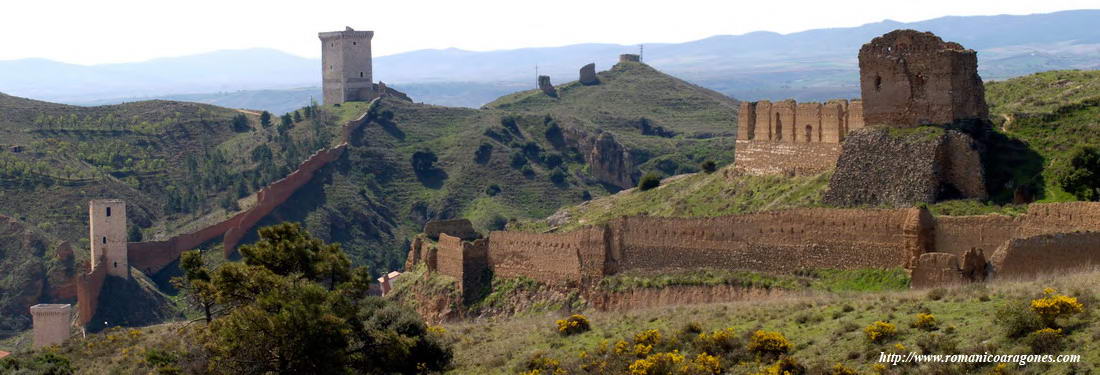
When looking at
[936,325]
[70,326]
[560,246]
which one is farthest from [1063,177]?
[70,326]

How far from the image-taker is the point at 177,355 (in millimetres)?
29719

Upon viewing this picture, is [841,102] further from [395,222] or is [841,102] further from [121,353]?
[395,222]

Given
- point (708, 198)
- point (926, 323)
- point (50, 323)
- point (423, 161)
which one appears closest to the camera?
point (926, 323)

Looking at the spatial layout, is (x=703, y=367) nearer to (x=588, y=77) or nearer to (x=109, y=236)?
(x=109, y=236)

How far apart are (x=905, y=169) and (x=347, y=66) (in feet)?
249

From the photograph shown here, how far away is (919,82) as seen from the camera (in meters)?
31.7

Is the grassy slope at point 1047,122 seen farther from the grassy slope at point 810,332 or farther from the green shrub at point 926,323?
the green shrub at point 926,323

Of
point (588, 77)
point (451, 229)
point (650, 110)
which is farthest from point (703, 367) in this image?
point (588, 77)

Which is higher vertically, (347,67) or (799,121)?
(347,67)

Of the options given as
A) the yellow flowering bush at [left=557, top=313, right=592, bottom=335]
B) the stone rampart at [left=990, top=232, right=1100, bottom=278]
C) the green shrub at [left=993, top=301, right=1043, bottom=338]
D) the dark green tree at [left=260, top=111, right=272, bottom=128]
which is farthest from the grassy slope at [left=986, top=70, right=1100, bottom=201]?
the dark green tree at [left=260, top=111, right=272, bottom=128]

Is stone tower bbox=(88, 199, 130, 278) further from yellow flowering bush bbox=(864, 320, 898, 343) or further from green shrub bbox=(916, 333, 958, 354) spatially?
green shrub bbox=(916, 333, 958, 354)

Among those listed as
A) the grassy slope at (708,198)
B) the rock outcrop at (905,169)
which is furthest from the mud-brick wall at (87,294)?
the rock outcrop at (905,169)

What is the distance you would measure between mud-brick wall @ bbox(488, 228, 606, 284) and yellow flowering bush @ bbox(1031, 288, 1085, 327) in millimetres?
15176

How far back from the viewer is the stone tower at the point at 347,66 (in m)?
104
